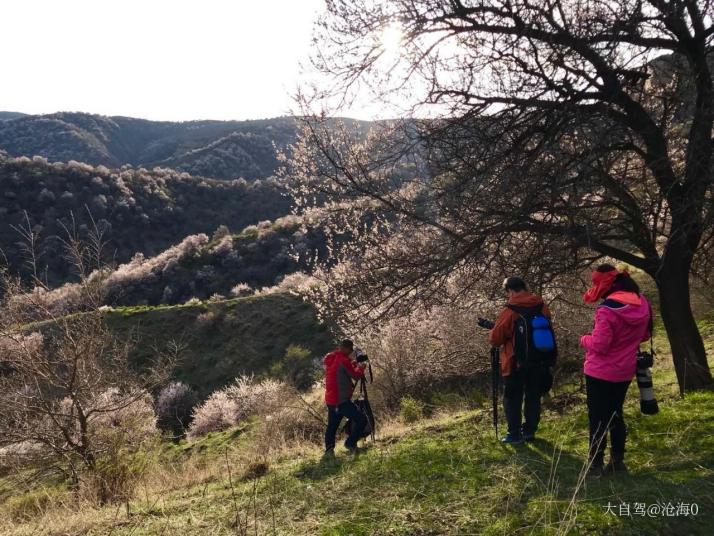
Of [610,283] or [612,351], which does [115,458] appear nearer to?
[612,351]

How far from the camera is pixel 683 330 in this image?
6328 mm

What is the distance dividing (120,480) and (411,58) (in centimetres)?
814

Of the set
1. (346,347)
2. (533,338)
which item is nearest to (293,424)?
(346,347)

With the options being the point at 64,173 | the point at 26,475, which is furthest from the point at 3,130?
the point at 26,475

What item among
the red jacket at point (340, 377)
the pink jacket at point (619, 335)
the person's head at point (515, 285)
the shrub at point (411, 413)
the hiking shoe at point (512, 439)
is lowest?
the shrub at point (411, 413)

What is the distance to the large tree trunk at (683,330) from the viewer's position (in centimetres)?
628

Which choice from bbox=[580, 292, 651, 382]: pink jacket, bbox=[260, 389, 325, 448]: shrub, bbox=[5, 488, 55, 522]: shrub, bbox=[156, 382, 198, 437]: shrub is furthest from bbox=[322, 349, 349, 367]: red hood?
bbox=[156, 382, 198, 437]: shrub

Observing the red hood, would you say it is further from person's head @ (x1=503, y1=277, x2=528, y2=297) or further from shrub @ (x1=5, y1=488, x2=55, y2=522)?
shrub @ (x1=5, y1=488, x2=55, y2=522)

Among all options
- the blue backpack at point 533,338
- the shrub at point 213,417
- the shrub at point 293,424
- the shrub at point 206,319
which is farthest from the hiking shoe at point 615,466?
the shrub at point 206,319

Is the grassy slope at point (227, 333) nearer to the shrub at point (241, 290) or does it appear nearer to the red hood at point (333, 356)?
the shrub at point (241, 290)

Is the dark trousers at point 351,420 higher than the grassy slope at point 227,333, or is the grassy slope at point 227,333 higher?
the dark trousers at point 351,420

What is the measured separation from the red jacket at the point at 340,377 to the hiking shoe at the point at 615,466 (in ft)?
11.7

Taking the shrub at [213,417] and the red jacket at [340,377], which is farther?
the shrub at [213,417]

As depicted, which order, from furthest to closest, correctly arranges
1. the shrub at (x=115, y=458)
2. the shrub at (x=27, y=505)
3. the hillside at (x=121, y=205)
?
the hillside at (x=121, y=205) → the shrub at (x=115, y=458) → the shrub at (x=27, y=505)
